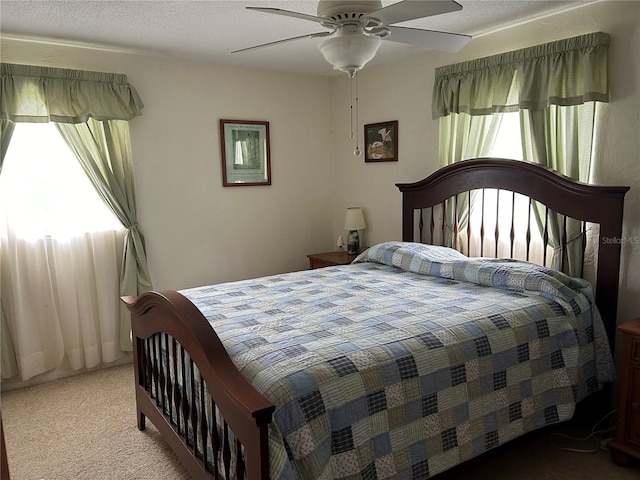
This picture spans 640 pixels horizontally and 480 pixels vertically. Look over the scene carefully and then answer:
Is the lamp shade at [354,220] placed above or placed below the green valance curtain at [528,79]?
below

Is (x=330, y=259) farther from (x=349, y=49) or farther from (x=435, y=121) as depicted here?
(x=349, y=49)

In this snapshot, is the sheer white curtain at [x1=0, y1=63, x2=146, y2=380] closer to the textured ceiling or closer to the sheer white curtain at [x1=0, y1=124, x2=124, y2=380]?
the sheer white curtain at [x1=0, y1=124, x2=124, y2=380]

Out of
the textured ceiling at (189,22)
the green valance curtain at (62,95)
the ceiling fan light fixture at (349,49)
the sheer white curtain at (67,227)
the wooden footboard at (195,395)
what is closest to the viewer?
the wooden footboard at (195,395)

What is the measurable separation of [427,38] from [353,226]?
7.33 feet

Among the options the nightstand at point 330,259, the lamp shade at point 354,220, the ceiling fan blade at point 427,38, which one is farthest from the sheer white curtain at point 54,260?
the ceiling fan blade at point 427,38

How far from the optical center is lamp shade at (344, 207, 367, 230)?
4.26 m

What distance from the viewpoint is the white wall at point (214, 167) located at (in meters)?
3.69

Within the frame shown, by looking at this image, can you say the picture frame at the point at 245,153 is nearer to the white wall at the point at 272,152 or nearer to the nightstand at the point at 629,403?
the white wall at the point at 272,152

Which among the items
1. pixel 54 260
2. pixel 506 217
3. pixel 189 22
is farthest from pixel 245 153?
pixel 506 217

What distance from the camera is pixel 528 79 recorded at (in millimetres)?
2963

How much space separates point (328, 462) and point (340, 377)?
11.0 inches

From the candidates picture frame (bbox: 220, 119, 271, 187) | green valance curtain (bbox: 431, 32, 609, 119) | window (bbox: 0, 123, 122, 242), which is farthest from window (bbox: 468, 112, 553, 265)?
window (bbox: 0, 123, 122, 242)

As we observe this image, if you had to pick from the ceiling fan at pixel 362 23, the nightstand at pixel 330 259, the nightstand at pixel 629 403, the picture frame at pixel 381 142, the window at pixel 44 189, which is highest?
the ceiling fan at pixel 362 23

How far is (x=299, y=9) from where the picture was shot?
267 centimetres
